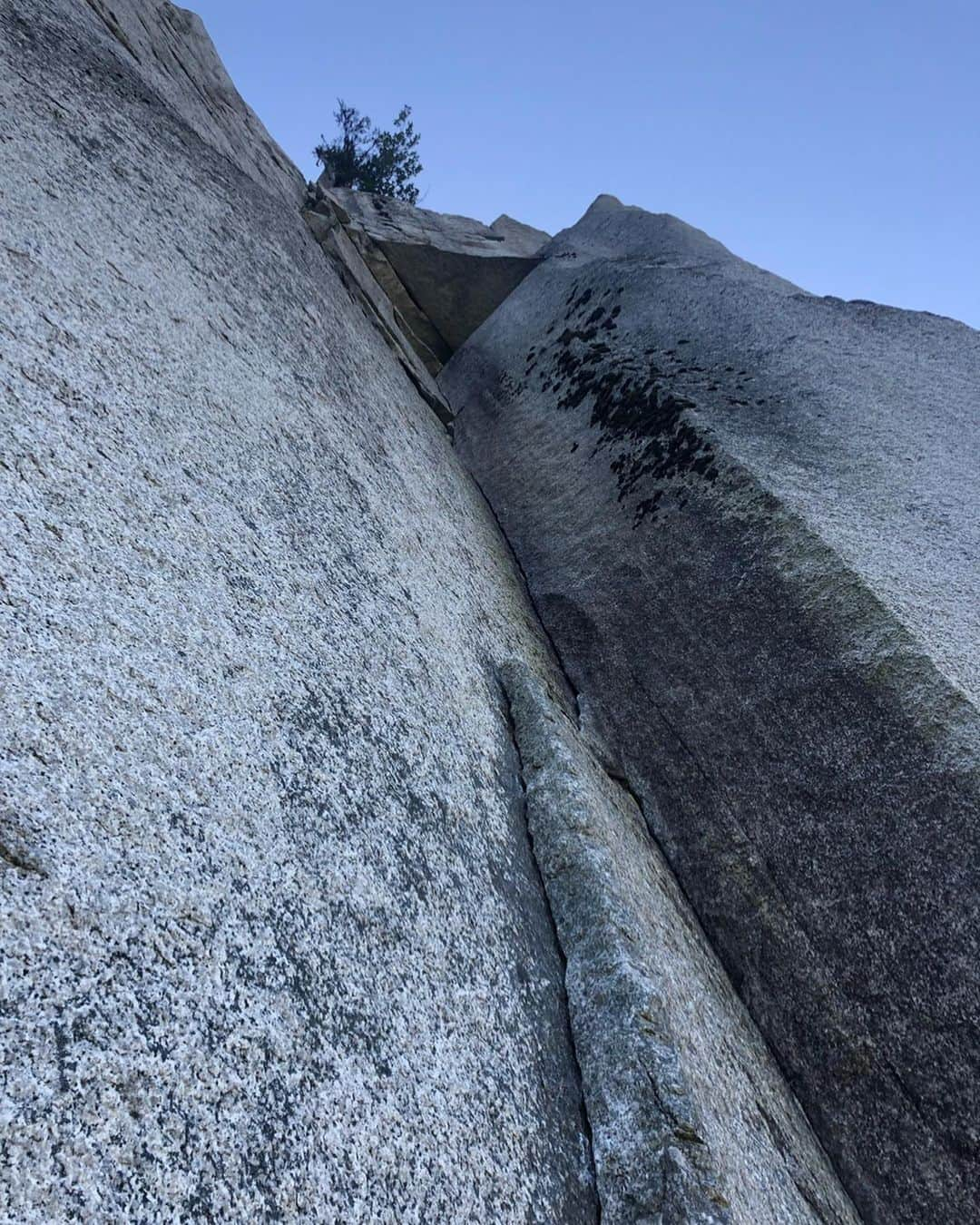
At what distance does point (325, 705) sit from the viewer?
3.58 meters

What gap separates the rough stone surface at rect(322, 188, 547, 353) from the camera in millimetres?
13156

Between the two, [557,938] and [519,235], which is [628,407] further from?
[519,235]

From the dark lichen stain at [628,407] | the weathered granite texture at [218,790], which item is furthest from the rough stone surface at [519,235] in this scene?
the weathered granite texture at [218,790]

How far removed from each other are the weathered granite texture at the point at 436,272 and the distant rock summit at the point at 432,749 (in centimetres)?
495

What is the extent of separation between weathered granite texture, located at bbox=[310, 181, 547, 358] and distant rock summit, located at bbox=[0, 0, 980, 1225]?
4946 millimetres

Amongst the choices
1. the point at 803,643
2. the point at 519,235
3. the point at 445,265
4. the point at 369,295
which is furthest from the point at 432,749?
the point at 519,235

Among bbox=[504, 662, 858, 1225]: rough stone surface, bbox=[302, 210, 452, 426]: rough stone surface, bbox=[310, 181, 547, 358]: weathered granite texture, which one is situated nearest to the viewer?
bbox=[504, 662, 858, 1225]: rough stone surface

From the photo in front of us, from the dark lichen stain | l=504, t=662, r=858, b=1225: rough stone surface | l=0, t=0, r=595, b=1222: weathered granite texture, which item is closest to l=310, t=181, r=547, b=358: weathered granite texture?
the dark lichen stain

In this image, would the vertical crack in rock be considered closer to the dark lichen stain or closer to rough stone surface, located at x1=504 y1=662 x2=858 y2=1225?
rough stone surface, located at x1=504 y1=662 x2=858 y2=1225

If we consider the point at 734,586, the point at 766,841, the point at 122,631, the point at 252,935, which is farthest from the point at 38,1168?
the point at 734,586

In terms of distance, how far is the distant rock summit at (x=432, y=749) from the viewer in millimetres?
2207

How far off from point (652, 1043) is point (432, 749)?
166 cm

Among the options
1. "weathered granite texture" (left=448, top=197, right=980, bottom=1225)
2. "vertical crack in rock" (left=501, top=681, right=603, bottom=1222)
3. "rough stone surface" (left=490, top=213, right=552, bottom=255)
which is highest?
"rough stone surface" (left=490, top=213, right=552, bottom=255)

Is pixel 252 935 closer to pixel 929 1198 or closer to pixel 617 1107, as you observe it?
pixel 617 1107
